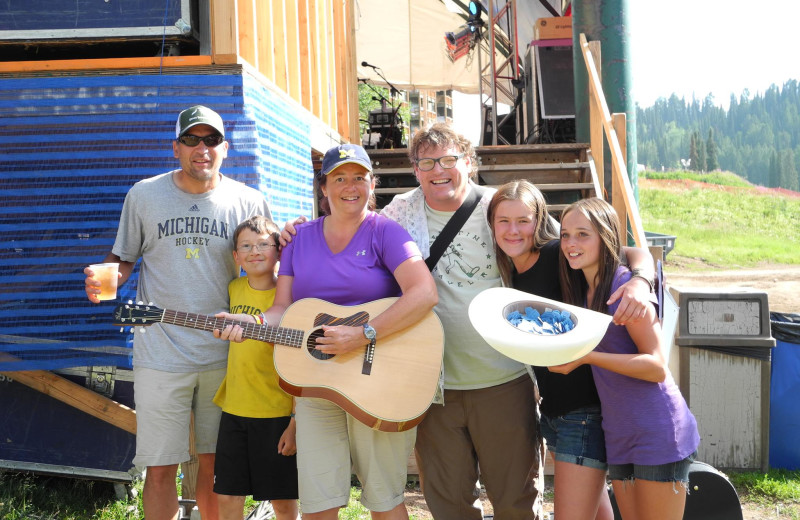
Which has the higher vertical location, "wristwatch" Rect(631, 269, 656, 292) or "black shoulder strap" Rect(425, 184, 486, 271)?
"black shoulder strap" Rect(425, 184, 486, 271)

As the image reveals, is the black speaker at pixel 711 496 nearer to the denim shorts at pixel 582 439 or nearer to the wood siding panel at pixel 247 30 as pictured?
the denim shorts at pixel 582 439

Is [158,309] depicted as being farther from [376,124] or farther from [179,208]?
[376,124]

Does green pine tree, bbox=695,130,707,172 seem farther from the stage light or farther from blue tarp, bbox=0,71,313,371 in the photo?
blue tarp, bbox=0,71,313,371

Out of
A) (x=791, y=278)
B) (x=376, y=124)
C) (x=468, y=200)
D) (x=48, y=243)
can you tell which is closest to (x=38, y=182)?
(x=48, y=243)

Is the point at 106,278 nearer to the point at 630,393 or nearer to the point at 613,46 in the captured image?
the point at 630,393

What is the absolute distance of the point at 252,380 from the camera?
3113mm

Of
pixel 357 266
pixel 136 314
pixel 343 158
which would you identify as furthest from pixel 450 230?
pixel 136 314

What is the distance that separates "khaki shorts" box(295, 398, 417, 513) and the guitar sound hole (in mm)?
178

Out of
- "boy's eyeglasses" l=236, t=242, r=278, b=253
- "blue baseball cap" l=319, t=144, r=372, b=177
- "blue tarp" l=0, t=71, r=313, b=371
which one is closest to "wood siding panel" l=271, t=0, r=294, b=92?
"blue tarp" l=0, t=71, r=313, b=371

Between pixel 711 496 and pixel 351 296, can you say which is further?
pixel 711 496

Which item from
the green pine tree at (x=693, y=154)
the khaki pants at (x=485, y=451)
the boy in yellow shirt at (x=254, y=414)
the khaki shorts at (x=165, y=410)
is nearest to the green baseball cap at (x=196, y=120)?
the boy in yellow shirt at (x=254, y=414)

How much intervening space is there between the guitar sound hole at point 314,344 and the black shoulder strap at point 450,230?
1.79 feet

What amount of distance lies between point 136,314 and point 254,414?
0.70 m

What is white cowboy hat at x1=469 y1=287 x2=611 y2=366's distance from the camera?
2.30 metres
